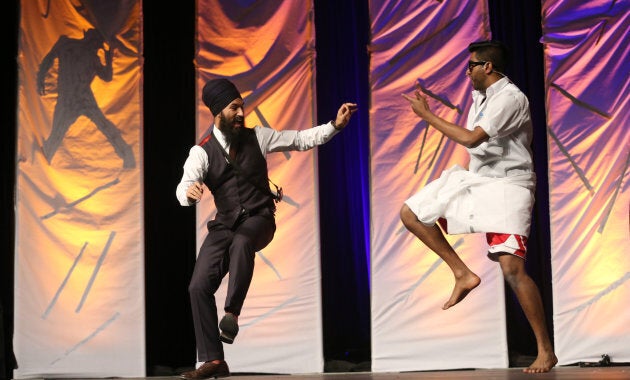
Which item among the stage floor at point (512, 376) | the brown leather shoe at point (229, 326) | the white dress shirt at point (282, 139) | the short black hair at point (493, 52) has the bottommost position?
the stage floor at point (512, 376)

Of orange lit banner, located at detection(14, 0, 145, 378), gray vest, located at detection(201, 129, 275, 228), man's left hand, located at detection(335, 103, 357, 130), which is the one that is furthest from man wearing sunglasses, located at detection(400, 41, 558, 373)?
orange lit banner, located at detection(14, 0, 145, 378)

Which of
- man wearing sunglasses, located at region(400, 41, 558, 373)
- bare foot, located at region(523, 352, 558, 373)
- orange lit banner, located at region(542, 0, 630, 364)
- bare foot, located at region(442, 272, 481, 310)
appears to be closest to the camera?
bare foot, located at region(523, 352, 558, 373)

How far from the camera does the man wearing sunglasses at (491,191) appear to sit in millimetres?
4453

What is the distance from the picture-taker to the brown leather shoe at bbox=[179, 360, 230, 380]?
4363 millimetres

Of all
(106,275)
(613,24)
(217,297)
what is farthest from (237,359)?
(613,24)

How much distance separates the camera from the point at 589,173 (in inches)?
233

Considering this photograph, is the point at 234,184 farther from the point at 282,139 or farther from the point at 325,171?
the point at 325,171

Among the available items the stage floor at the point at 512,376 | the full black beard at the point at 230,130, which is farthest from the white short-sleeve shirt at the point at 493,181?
the full black beard at the point at 230,130

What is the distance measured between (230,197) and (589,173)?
2.50 metres

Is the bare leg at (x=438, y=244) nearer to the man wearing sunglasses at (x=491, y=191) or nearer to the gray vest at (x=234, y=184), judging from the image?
the man wearing sunglasses at (x=491, y=191)

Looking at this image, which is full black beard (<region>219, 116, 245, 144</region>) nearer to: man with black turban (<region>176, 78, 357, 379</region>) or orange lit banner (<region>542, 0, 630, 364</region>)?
man with black turban (<region>176, 78, 357, 379</region>)

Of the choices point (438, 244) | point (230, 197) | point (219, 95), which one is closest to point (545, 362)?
point (438, 244)

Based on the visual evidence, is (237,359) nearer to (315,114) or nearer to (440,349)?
(440,349)

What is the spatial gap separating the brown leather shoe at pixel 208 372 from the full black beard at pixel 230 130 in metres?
1.16
